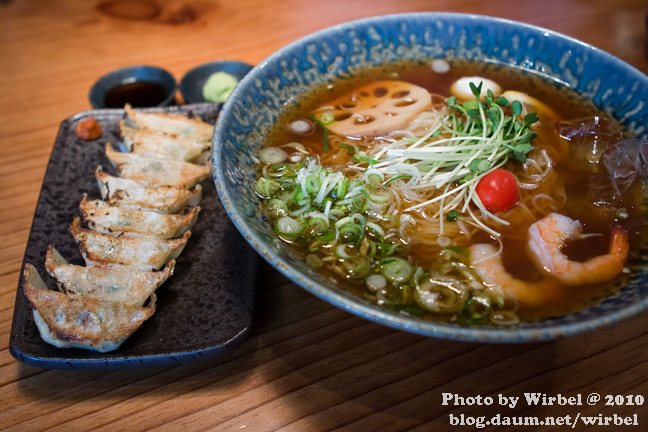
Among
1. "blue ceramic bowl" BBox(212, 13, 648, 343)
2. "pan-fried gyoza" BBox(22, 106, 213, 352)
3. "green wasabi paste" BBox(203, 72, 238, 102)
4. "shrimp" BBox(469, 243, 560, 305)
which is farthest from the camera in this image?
"green wasabi paste" BBox(203, 72, 238, 102)

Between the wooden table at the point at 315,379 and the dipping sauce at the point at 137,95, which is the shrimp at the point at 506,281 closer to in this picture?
the wooden table at the point at 315,379

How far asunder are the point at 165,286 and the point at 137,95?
5.59 ft

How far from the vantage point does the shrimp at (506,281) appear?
175cm

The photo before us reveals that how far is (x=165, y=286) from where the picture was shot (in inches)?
84.4

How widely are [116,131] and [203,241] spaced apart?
3.28 feet

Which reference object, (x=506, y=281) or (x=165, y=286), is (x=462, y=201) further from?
(x=165, y=286)

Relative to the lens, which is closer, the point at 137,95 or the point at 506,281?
the point at 506,281

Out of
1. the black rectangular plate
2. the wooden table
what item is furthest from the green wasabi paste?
the wooden table

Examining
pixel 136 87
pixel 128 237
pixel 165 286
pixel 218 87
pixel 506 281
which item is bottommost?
pixel 165 286

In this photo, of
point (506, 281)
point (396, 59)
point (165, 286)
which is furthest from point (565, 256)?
point (165, 286)

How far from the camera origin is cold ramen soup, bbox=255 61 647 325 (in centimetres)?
178

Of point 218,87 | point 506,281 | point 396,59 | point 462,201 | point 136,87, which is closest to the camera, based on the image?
point 506,281

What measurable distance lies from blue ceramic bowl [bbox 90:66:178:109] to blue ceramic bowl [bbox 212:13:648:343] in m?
1.11

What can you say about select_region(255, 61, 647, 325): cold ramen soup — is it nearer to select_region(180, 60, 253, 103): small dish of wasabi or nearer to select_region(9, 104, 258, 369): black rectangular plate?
select_region(9, 104, 258, 369): black rectangular plate
